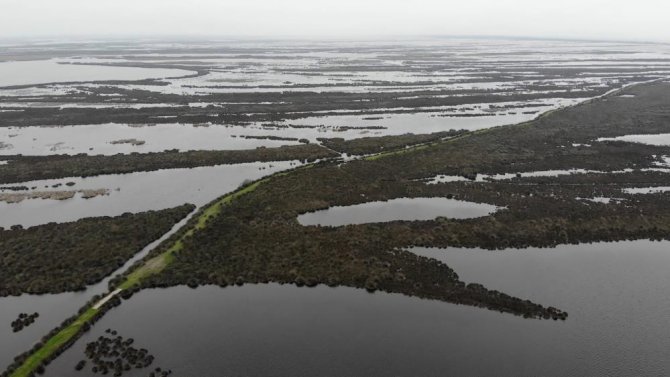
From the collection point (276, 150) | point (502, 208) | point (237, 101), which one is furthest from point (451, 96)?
point (502, 208)

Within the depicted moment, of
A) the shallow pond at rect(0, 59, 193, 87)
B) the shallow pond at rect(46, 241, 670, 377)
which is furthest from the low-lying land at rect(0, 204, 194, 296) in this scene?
the shallow pond at rect(0, 59, 193, 87)

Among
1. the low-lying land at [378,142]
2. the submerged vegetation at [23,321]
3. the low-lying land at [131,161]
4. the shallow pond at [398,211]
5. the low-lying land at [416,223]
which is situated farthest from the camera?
the low-lying land at [378,142]

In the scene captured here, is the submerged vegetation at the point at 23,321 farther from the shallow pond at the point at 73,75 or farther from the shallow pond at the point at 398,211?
the shallow pond at the point at 73,75

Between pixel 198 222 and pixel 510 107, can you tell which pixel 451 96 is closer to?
pixel 510 107

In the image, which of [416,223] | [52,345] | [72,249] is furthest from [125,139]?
[416,223]

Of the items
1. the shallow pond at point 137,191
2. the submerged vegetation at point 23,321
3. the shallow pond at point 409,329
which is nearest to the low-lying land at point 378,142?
the shallow pond at point 137,191

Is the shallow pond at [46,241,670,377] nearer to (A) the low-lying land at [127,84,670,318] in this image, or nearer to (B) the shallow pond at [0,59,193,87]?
(A) the low-lying land at [127,84,670,318]

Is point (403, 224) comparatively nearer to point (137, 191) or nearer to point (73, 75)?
point (137, 191)
